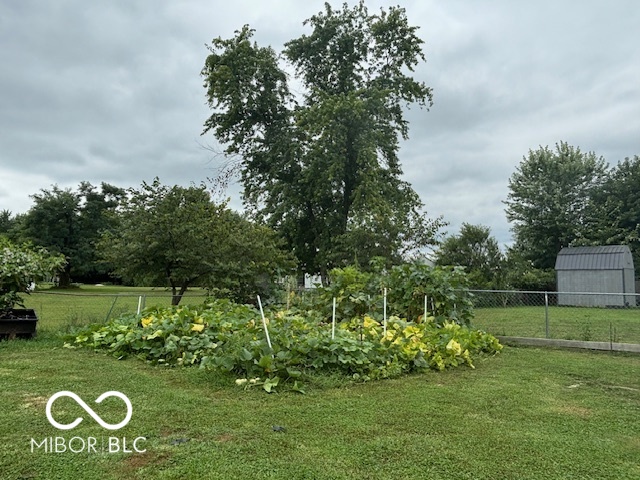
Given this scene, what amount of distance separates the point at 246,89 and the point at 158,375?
15021 millimetres

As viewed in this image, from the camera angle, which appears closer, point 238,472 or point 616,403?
point 238,472

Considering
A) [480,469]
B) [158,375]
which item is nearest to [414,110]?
[158,375]

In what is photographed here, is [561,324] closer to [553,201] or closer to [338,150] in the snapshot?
[338,150]

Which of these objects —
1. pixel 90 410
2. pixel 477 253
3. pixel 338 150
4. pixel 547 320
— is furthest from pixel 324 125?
pixel 90 410

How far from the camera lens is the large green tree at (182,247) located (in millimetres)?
9023

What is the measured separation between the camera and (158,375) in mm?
4676

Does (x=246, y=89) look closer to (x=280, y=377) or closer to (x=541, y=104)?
(x=541, y=104)

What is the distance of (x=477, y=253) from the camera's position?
18078 mm

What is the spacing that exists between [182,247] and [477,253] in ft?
41.8

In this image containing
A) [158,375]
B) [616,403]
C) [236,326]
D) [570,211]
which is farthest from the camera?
[570,211]

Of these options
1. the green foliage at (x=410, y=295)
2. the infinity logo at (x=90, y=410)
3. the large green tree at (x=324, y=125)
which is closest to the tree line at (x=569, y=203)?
the large green tree at (x=324, y=125)

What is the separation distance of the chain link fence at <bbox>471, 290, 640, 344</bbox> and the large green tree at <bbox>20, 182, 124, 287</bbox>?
27.1m

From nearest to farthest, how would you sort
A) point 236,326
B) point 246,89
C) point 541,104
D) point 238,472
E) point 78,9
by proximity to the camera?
point 238,472, point 236,326, point 78,9, point 541,104, point 246,89

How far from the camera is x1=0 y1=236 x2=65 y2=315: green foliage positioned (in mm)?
6559
